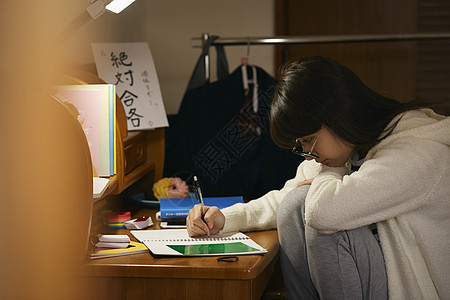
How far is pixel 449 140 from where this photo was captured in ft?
4.75

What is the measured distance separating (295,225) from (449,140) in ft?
1.33

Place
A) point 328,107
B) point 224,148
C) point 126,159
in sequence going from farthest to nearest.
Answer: point 224,148 → point 126,159 → point 328,107

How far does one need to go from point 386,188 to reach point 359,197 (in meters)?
0.06

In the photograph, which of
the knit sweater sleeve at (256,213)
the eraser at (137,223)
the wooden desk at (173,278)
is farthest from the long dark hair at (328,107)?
the eraser at (137,223)

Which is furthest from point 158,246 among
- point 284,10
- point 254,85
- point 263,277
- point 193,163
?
point 284,10

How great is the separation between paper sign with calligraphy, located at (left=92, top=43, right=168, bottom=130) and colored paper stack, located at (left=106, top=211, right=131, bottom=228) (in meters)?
0.44

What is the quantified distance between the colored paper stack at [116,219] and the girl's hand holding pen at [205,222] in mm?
224

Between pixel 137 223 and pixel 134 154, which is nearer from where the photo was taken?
pixel 137 223

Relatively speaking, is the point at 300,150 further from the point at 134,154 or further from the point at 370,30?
the point at 370,30

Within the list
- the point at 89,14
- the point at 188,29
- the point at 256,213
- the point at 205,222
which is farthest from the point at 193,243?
the point at 188,29

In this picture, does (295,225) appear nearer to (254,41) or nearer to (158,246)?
(158,246)

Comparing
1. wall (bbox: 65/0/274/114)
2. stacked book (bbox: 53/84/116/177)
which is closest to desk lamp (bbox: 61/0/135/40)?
stacked book (bbox: 53/84/116/177)

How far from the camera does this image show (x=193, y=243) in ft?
4.99

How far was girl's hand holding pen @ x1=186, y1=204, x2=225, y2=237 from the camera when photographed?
1.57 meters
